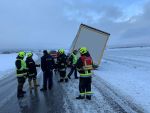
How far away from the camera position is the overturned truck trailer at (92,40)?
23.8 metres

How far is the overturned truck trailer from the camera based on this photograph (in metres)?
23.8

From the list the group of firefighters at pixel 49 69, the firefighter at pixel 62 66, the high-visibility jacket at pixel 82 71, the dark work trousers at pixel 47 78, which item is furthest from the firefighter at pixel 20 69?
the firefighter at pixel 62 66

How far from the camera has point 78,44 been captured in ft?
78.9

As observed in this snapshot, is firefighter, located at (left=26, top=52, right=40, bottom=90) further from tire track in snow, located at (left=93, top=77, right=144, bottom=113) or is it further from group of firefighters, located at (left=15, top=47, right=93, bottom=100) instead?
tire track in snow, located at (left=93, top=77, right=144, bottom=113)

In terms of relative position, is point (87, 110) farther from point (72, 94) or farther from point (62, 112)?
point (72, 94)

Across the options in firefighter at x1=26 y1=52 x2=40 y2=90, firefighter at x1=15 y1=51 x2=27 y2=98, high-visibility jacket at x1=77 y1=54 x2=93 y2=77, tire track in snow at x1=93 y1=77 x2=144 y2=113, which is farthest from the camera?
firefighter at x1=26 y1=52 x2=40 y2=90

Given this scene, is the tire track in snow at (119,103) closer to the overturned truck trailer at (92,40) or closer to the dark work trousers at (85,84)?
the dark work trousers at (85,84)

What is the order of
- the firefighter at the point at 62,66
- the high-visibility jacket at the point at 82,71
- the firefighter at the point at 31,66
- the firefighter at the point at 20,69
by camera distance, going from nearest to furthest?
the high-visibility jacket at the point at 82,71 < the firefighter at the point at 20,69 < the firefighter at the point at 31,66 < the firefighter at the point at 62,66

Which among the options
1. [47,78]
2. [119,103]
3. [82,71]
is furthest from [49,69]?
[119,103]

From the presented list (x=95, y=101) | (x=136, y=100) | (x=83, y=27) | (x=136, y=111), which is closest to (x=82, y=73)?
(x=95, y=101)

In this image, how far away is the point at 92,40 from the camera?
951 inches

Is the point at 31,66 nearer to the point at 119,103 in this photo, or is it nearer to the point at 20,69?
the point at 20,69

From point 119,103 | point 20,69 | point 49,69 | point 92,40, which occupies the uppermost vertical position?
point 92,40

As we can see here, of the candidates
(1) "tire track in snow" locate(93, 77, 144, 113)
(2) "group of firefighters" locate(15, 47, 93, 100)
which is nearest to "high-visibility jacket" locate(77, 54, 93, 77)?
(2) "group of firefighters" locate(15, 47, 93, 100)
